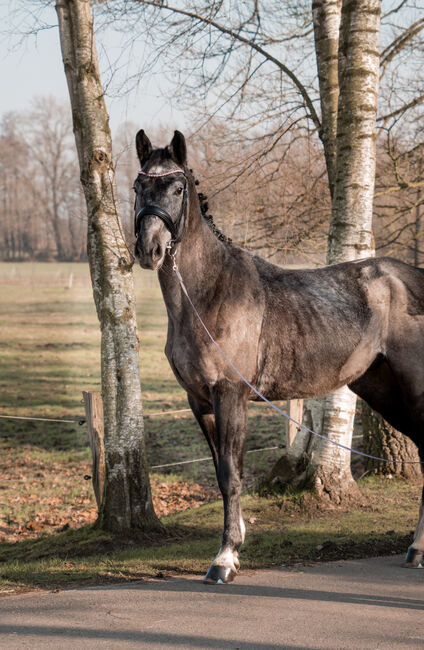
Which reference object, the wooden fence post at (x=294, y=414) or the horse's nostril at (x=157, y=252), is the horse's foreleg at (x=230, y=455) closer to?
the horse's nostril at (x=157, y=252)

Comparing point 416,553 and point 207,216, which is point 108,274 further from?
point 416,553

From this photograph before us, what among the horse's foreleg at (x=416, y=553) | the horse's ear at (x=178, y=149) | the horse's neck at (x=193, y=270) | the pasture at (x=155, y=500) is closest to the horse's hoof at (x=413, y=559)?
the horse's foreleg at (x=416, y=553)

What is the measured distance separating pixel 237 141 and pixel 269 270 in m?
5.33

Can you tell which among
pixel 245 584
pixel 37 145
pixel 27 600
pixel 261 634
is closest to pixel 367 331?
pixel 245 584

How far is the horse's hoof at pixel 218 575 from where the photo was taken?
14.7 feet

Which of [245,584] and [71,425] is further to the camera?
[71,425]

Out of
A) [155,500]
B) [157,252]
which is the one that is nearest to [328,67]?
[157,252]

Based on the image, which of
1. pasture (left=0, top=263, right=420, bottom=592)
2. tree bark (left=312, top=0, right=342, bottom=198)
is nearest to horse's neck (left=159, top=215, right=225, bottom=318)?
pasture (left=0, top=263, right=420, bottom=592)

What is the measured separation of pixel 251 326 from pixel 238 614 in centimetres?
196

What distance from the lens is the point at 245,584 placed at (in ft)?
14.8

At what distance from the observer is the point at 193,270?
186 inches

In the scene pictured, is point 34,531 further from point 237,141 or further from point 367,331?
point 237,141

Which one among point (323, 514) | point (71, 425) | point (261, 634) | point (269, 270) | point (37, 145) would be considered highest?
point (37, 145)

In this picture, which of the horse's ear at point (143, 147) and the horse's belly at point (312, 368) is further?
the horse's belly at point (312, 368)
